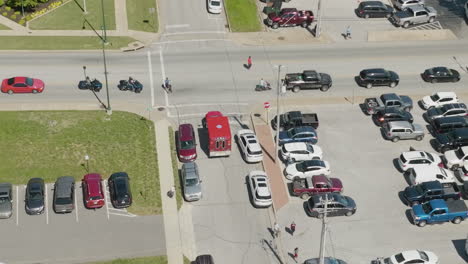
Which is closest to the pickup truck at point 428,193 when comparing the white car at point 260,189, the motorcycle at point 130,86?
the white car at point 260,189

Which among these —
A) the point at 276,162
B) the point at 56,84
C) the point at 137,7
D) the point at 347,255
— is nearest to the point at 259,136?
the point at 276,162

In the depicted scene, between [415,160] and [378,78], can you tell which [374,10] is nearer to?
[378,78]

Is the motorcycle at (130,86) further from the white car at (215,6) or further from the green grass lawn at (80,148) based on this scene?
the white car at (215,6)

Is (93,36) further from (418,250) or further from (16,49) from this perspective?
(418,250)

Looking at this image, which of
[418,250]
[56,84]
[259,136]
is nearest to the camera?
[418,250]

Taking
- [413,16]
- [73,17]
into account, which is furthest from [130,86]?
[413,16]

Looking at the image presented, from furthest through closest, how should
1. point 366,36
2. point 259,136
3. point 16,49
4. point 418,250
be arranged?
point 366,36
point 16,49
point 259,136
point 418,250
